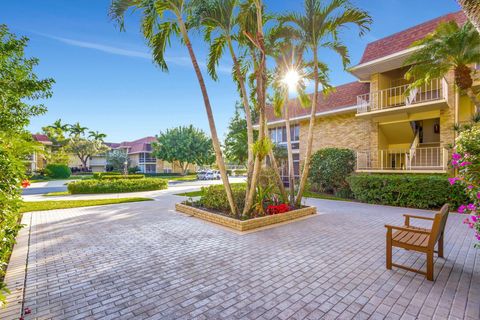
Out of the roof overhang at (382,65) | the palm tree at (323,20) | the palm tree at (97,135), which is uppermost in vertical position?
the palm tree at (97,135)

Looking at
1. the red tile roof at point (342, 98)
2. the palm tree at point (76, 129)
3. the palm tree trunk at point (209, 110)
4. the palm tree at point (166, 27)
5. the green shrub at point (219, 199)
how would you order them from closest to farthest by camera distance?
the palm tree at point (166, 27) → the palm tree trunk at point (209, 110) → the green shrub at point (219, 199) → the red tile roof at point (342, 98) → the palm tree at point (76, 129)

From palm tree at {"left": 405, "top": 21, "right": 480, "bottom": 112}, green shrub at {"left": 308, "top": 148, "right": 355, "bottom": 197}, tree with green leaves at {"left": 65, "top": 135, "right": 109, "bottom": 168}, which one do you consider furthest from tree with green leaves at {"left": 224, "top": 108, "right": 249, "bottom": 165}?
tree with green leaves at {"left": 65, "top": 135, "right": 109, "bottom": 168}

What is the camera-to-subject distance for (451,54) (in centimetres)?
883

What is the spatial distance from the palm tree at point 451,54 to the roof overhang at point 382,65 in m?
1.65

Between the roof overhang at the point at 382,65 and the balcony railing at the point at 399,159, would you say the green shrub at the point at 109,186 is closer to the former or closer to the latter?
the balcony railing at the point at 399,159

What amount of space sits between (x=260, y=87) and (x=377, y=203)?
8.72 metres

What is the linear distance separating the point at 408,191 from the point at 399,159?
5171 mm

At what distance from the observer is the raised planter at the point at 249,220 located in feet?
21.2

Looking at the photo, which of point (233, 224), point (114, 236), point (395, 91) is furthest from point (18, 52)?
point (395, 91)

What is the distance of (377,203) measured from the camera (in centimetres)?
1080

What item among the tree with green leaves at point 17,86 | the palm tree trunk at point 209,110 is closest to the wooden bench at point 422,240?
the palm tree trunk at point 209,110

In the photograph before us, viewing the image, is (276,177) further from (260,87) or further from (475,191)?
(475,191)

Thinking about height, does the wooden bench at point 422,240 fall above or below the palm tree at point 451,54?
below

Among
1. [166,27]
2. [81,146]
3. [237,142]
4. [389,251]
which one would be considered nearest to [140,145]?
[81,146]
